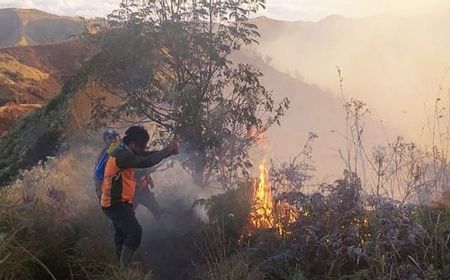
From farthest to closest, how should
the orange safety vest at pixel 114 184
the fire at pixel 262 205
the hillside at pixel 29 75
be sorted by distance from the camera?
1. the hillside at pixel 29 75
2. the fire at pixel 262 205
3. the orange safety vest at pixel 114 184

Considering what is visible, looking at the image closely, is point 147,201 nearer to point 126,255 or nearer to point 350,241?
point 126,255

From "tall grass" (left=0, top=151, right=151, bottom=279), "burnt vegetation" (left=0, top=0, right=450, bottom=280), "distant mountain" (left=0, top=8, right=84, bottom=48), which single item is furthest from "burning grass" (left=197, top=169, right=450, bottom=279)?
"distant mountain" (left=0, top=8, right=84, bottom=48)

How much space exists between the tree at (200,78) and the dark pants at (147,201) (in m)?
1.07

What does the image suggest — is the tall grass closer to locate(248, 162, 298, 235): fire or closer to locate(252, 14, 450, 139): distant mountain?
locate(248, 162, 298, 235): fire

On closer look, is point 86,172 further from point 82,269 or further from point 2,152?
point 2,152

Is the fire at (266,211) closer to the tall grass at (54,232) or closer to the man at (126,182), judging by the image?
the man at (126,182)

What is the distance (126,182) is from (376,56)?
3952 centimetres

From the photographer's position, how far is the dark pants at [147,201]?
8.12 metres

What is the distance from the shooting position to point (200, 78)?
884 centimetres

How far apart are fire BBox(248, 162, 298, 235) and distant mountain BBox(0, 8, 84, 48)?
81.9 metres

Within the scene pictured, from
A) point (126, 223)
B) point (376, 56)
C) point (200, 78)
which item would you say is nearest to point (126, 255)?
point (126, 223)

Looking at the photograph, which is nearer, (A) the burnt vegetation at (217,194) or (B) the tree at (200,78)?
(A) the burnt vegetation at (217,194)

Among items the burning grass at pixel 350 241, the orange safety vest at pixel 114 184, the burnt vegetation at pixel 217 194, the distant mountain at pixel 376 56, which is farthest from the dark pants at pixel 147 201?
the distant mountain at pixel 376 56

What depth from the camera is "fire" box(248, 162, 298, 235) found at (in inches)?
232
